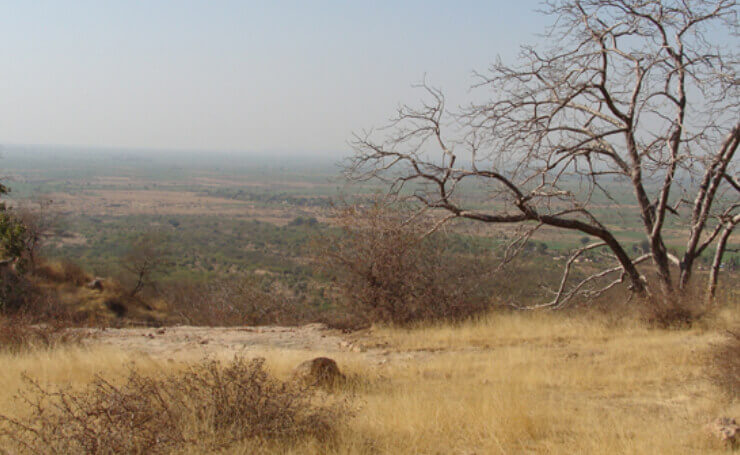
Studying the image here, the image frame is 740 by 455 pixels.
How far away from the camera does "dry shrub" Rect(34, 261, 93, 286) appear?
18.9m

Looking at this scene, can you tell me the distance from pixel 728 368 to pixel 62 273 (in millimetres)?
20609

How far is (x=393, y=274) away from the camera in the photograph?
10.9 m

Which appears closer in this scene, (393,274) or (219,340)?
(219,340)

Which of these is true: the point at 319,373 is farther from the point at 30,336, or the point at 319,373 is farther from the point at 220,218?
the point at 220,218

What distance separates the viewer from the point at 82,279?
20.0m

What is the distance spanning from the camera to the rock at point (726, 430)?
400cm

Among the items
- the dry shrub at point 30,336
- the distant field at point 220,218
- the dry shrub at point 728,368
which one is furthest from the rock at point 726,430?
the dry shrub at point 30,336

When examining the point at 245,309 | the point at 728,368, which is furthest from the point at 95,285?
the point at 728,368

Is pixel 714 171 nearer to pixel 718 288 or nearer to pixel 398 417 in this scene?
pixel 718 288

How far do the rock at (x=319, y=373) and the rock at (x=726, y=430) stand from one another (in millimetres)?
3563

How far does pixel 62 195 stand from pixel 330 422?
3703 inches

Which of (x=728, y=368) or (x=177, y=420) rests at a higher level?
(x=728, y=368)

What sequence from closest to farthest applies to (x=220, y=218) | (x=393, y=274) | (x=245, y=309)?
(x=393, y=274)
(x=245, y=309)
(x=220, y=218)

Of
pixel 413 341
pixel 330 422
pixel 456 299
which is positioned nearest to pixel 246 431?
pixel 330 422
